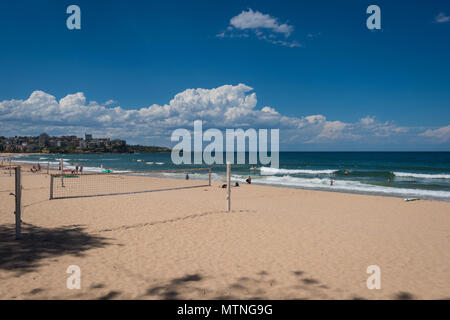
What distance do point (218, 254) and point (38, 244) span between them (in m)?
4.15

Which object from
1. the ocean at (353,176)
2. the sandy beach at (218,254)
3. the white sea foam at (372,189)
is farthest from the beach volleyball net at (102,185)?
the white sea foam at (372,189)

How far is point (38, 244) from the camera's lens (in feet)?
21.3

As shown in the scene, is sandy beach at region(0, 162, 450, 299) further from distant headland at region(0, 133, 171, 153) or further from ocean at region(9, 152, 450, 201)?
distant headland at region(0, 133, 171, 153)

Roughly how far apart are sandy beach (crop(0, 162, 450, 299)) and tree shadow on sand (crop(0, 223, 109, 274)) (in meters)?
0.02

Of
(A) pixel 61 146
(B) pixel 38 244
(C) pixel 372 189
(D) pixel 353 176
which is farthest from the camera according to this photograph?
(A) pixel 61 146

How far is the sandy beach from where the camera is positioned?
15.1 ft

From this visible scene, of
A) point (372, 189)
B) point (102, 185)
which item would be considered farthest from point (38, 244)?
point (372, 189)

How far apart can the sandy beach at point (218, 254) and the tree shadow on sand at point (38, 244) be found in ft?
0.07

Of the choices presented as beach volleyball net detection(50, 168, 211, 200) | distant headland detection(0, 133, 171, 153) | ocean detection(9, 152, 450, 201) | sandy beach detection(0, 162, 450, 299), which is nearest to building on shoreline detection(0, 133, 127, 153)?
distant headland detection(0, 133, 171, 153)

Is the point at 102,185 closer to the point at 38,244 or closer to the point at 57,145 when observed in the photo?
the point at 38,244

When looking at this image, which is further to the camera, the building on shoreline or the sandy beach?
the building on shoreline

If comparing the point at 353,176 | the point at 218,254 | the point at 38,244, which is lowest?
the point at 353,176

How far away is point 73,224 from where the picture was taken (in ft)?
28.3
